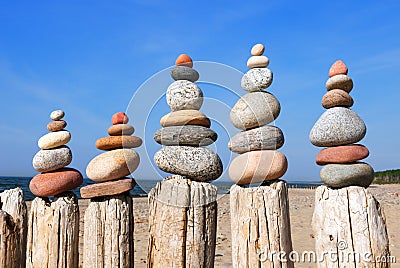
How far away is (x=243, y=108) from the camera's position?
407 centimetres

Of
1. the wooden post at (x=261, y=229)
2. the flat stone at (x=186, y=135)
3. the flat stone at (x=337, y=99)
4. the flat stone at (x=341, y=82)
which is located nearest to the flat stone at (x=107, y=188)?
the flat stone at (x=186, y=135)

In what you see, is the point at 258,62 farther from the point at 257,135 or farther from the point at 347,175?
the point at 347,175

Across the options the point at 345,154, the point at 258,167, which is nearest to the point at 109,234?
the point at 258,167

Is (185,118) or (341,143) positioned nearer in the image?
(185,118)

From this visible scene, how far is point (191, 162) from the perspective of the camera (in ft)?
12.0

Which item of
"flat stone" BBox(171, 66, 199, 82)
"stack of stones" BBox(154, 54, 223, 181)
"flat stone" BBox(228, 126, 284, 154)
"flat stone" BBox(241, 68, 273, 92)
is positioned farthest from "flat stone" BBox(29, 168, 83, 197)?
"flat stone" BBox(241, 68, 273, 92)

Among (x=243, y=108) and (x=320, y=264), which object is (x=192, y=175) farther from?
(x=320, y=264)

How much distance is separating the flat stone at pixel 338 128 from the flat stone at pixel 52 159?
2.58m

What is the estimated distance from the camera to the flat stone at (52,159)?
170 inches

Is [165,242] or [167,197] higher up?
[167,197]

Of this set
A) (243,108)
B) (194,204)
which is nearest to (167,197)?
(194,204)

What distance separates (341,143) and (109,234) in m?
2.38

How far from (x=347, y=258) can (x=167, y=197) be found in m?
1.65

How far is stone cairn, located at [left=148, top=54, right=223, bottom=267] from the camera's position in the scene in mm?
3480
